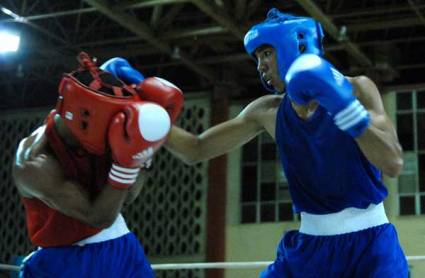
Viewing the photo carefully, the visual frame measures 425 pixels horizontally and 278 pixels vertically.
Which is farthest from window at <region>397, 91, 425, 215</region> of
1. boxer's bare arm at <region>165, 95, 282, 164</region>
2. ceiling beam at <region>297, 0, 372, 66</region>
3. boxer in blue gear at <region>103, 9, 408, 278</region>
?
boxer in blue gear at <region>103, 9, 408, 278</region>

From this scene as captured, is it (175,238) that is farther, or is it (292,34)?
(175,238)

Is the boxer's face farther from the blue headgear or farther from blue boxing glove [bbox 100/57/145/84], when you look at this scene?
blue boxing glove [bbox 100/57/145/84]

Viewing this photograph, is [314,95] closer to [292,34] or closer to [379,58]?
[292,34]

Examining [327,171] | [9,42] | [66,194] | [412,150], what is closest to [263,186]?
[412,150]

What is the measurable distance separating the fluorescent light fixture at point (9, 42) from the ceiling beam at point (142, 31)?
4.02ft

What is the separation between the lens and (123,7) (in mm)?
7383

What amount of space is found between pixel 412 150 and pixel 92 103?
6.89 metres

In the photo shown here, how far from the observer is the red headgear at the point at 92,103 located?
184cm

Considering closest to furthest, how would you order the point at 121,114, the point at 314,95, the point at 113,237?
the point at 314,95 < the point at 121,114 < the point at 113,237

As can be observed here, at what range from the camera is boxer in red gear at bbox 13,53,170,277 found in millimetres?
1836

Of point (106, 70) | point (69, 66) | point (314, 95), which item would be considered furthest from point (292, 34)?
point (69, 66)

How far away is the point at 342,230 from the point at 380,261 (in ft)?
0.48

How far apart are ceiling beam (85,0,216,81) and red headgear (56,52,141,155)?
17.6ft

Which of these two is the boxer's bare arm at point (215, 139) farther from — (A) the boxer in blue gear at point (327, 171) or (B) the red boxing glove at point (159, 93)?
(B) the red boxing glove at point (159, 93)
